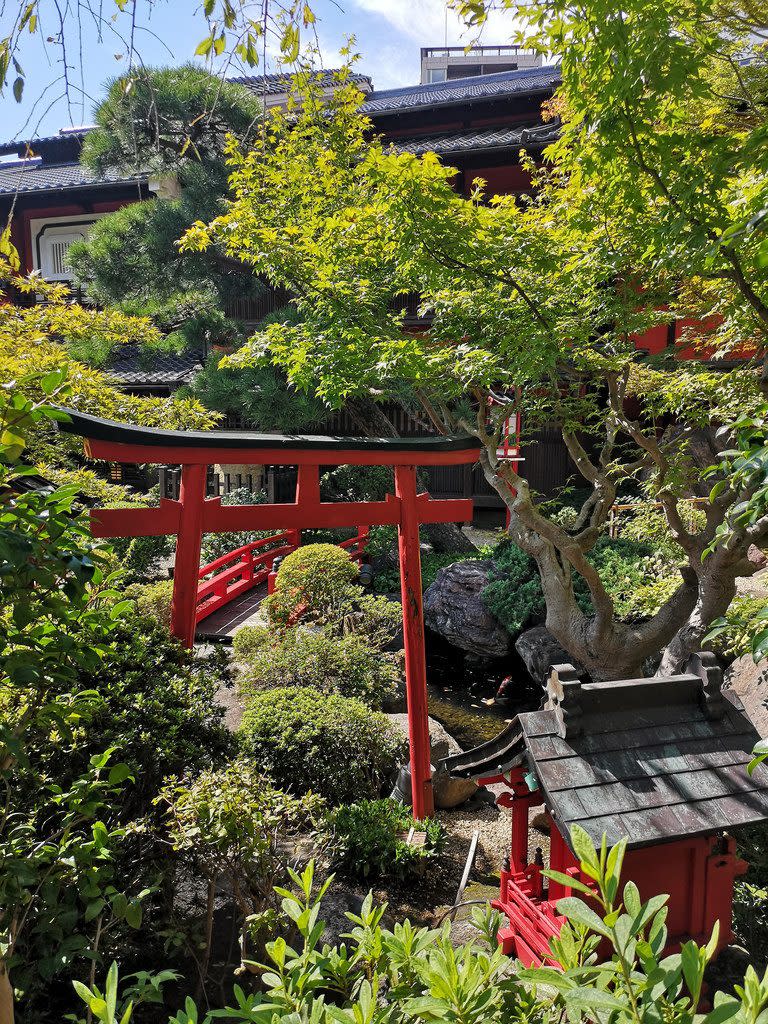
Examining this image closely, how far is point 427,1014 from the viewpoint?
1247 mm

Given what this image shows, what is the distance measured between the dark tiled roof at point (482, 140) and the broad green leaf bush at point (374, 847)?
36.4ft

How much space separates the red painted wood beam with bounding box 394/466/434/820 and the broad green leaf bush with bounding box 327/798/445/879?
16.4 inches

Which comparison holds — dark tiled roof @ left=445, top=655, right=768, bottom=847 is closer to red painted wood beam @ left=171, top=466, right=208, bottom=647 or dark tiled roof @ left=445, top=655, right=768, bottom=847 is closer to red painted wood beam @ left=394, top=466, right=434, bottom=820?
red painted wood beam @ left=394, top=466, right=434, bottom=820

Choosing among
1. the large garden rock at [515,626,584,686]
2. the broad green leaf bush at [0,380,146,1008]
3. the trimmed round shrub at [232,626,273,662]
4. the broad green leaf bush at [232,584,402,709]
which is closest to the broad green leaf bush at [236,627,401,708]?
the broad green leaf bush at [232,584,402,709]

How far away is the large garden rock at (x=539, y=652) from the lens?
31.5 feet

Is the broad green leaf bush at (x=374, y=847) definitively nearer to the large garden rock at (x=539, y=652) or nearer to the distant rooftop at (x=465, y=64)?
the large garden rock at (x=539, y=652)

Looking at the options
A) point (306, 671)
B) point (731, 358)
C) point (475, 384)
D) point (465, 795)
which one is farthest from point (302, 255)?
point (731, 358)

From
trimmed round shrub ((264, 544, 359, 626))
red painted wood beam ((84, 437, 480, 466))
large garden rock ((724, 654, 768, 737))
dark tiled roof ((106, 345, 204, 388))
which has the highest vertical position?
dark tiled roof ((106, 345, 204, 388))

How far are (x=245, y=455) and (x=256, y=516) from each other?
426 millimetres

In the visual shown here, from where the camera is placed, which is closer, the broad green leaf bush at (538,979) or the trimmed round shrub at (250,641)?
the broad green leaf bush at (538,979)

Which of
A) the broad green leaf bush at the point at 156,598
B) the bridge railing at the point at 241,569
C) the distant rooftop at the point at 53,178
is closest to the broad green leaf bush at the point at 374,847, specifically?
the broad green leaf bush at the point at 156,598

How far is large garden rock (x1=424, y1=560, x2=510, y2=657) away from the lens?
10.7 meters

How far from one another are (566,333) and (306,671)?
13.3ft

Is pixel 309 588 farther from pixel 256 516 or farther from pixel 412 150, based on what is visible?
pixel 412 150
